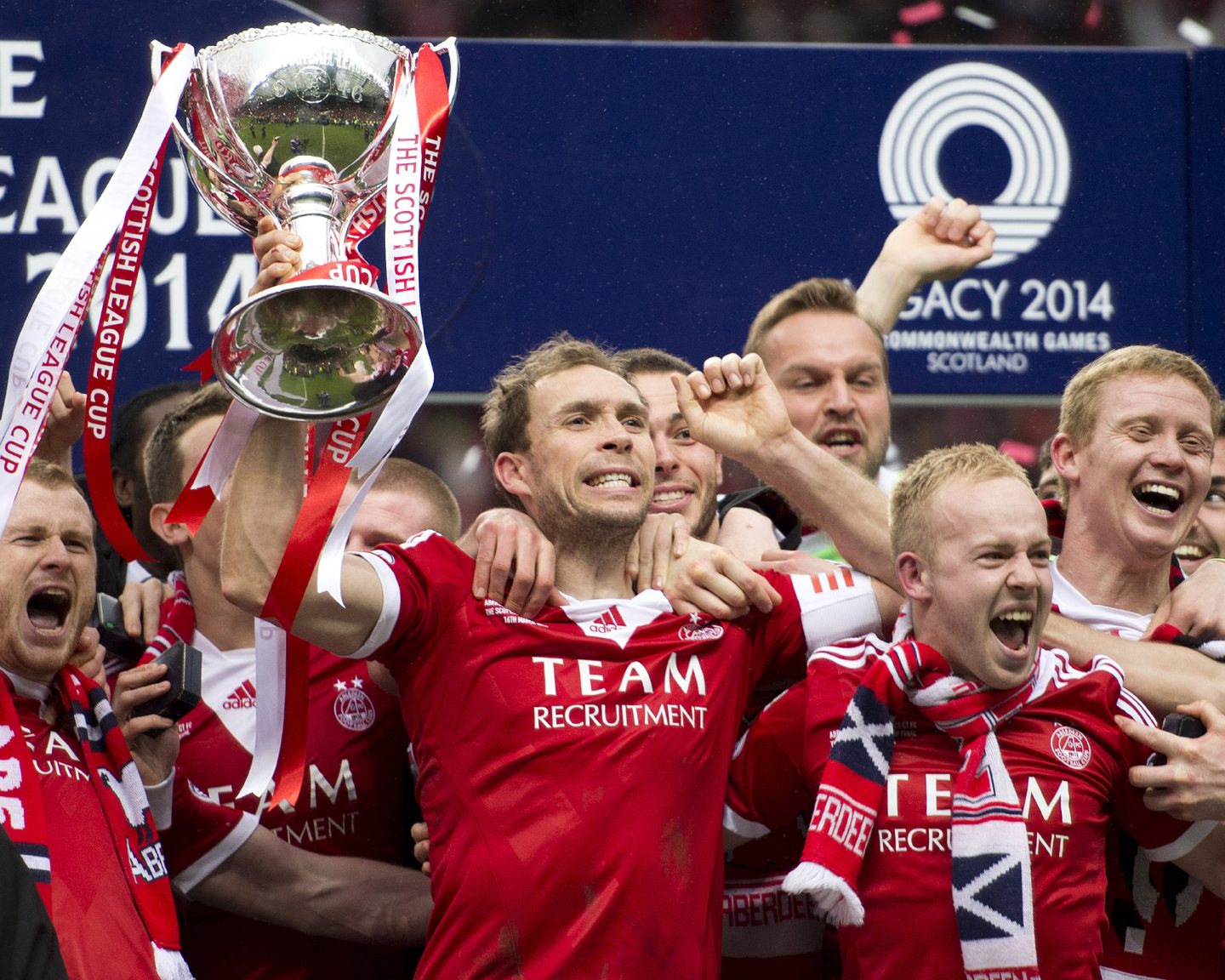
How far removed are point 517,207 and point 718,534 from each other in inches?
48.6

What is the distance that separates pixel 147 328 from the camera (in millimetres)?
4344

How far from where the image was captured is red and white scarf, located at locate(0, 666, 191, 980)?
2.61 metres

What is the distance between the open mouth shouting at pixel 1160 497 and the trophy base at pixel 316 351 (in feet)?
4.74

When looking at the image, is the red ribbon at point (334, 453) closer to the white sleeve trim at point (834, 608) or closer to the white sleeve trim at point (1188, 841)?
the white sleeve trim at point (834, 608)

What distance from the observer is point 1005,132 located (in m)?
4.73

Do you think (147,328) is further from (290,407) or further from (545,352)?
(290,407)

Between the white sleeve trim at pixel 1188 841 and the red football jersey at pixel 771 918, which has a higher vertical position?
the white sleeve trim at pixel 1188 841

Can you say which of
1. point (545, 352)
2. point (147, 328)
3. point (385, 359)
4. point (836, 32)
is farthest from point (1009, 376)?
point (385, 359)

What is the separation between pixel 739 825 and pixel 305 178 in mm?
1253

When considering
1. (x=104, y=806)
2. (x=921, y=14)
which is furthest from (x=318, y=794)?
(x=921, y=14)

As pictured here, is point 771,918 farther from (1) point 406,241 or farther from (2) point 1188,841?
(1) point 406,241

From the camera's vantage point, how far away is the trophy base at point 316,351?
2391 millimetres

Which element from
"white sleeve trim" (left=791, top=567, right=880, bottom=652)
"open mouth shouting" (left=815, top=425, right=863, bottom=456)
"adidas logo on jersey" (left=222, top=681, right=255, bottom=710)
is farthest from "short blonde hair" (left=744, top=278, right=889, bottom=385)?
"adidas logo on jersey" (left=222, top=681, right=255, bottom=710)

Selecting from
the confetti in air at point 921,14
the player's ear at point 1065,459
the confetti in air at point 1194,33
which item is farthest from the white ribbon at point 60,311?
the confetti in air at point 1194,33
